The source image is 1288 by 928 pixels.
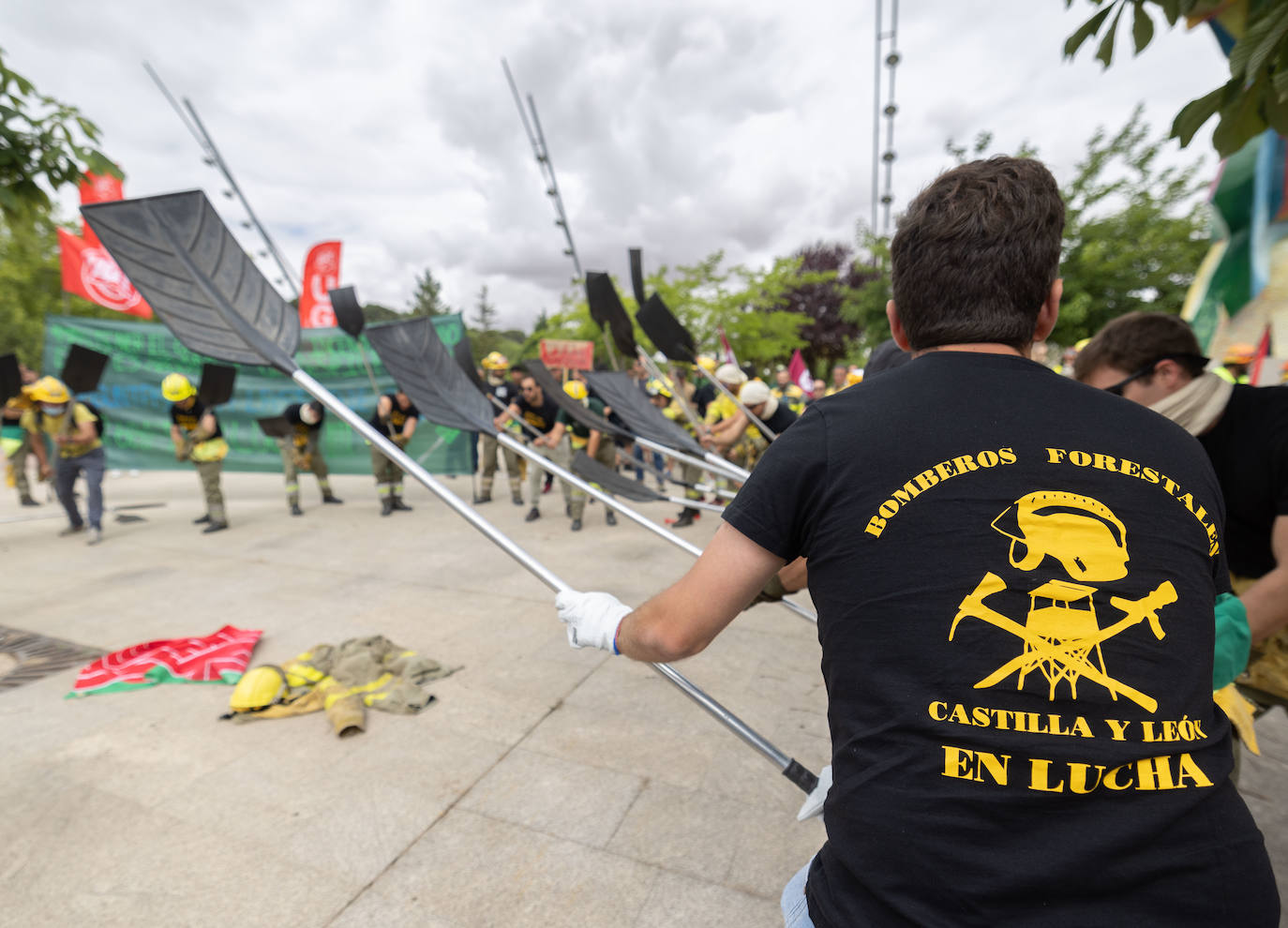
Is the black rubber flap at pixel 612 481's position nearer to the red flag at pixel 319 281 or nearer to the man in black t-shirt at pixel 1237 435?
the man in black t-shirt at pixel 1237 435

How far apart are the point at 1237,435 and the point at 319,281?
1266 centimetres

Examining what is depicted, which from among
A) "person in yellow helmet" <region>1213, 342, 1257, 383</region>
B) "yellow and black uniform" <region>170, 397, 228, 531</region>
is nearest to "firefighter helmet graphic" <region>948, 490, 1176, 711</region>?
"person in yellow helmet" <region>1213, 342, 1257, 383</region>

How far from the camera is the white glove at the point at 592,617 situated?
52.7 inches

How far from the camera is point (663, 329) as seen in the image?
388cm

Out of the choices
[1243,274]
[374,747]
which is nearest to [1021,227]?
[374,747]

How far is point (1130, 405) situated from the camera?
2.94 feet

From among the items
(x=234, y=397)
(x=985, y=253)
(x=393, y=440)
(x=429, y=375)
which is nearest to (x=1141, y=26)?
(x=985, y=253)

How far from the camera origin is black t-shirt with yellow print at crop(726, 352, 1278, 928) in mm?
721

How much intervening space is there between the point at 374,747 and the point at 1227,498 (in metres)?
3.19

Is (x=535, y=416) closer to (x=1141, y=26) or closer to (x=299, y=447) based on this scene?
(x=299, y=447)

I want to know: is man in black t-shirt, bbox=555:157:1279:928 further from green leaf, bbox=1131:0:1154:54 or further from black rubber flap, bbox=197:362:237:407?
black rubber flap, bbox=197:362:237:407

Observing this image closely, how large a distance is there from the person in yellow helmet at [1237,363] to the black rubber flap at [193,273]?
798 centimetres

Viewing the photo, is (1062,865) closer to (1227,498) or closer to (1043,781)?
(1043,781)

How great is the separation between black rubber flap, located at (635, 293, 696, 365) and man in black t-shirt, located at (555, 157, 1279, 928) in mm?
2986
